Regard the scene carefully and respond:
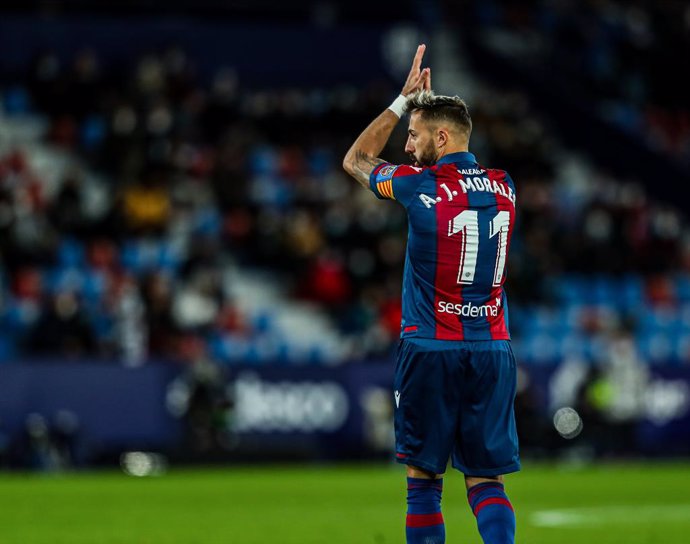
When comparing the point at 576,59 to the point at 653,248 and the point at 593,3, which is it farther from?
the point at 653,248

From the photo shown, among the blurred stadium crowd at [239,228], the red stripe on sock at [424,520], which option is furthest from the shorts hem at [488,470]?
the blurred stadium crowd at [239,228]

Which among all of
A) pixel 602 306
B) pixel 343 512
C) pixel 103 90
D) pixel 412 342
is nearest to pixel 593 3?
pixel 602 306

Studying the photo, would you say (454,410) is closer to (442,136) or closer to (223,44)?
(442,136)

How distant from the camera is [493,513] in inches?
294

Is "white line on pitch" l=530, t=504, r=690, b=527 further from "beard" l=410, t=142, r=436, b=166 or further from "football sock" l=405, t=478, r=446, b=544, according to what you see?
"beard" l=410, t=142, r=436, b=166

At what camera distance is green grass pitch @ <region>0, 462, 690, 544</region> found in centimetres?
1206

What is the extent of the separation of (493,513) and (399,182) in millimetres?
1717

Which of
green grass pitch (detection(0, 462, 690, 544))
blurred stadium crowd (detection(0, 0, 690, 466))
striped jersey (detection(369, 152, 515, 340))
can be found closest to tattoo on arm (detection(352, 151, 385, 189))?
striped jersey (detection(369, 152, 515, 340))

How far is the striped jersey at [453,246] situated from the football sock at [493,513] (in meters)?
0.76

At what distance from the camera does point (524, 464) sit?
22.7 m

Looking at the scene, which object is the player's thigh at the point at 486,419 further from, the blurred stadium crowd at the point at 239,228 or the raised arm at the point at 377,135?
the blurred stadium crowd at the point at 239,228

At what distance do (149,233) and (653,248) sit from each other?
33.5ft

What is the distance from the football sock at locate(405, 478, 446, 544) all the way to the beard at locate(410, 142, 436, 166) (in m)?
1.62

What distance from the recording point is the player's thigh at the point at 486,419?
7508 mm
